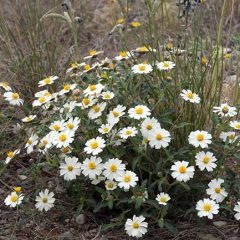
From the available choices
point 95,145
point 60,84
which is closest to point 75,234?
point 95,145

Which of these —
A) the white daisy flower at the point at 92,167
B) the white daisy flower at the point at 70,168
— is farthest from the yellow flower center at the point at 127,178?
the white daisy flower at the point at 70,168

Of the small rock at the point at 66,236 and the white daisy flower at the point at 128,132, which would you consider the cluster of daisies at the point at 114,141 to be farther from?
the small rock at the point at 66,236

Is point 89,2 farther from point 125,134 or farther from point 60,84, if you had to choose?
point 125,134

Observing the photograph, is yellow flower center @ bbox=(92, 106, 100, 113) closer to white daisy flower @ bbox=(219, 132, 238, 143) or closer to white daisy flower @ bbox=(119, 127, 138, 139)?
A: white daisy flower @ bbox=(119, 127, 138, 139)

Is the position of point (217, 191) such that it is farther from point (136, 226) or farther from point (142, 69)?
point (142, 69)

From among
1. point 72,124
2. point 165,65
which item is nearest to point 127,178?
point 72,124

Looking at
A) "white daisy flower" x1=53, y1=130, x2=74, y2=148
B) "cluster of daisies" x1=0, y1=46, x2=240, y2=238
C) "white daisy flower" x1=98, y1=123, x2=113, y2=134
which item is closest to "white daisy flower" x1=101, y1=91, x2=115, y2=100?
"cluster of daisies" x1=0, y1=46, x2=240, y2=238
